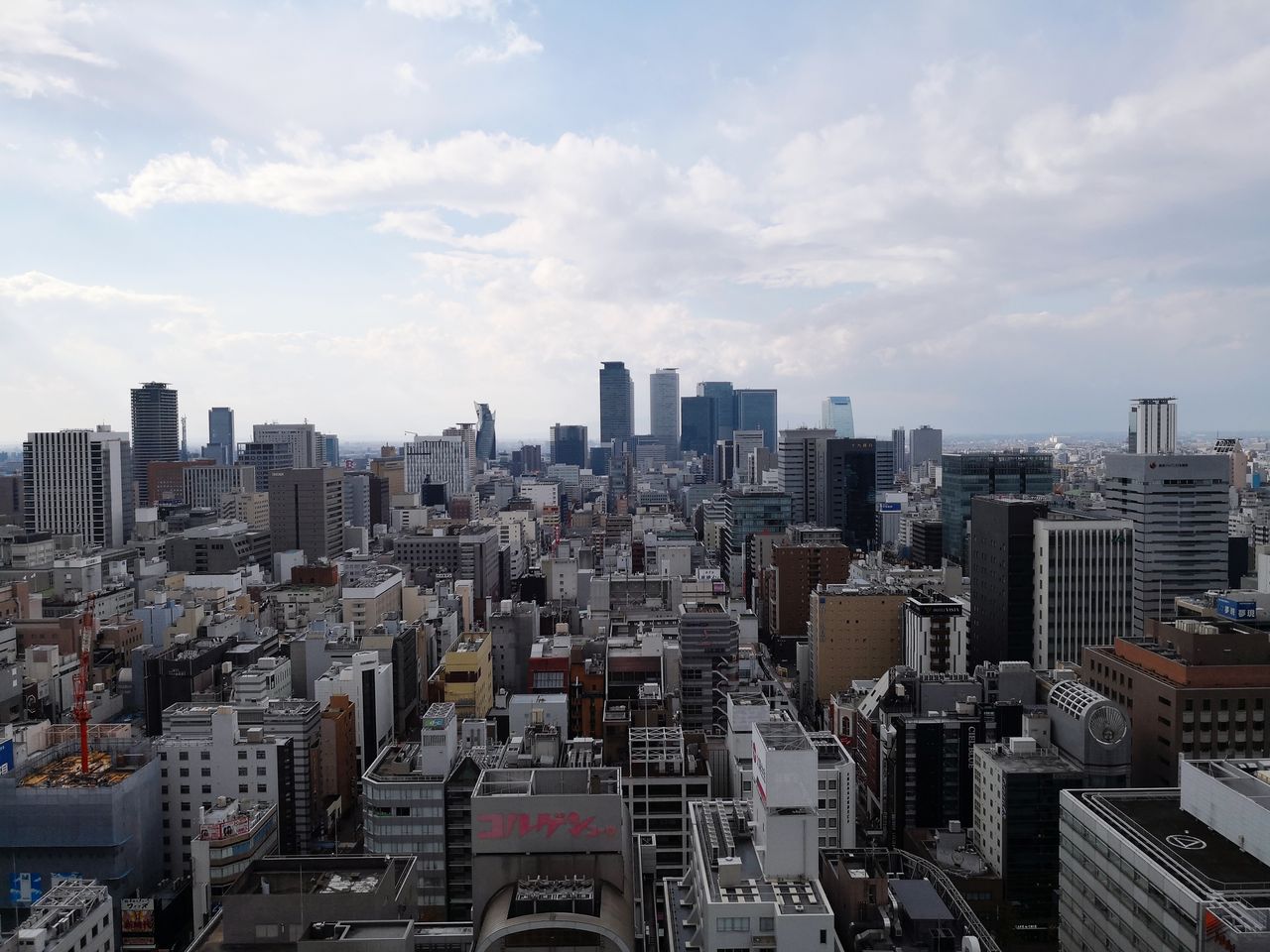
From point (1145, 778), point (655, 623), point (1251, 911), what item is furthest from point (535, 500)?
point (1251, 911)

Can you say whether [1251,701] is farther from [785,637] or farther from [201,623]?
[201,623]

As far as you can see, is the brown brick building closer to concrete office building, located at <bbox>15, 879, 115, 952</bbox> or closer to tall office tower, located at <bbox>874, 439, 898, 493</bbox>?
concrete office building, located at <bbox>15, 879, 115, 952</bbox>

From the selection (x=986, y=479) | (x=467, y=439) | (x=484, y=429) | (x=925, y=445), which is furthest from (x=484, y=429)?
(x=986, y=479)

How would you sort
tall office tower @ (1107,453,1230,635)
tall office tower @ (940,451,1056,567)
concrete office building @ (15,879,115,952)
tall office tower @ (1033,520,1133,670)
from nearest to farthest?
concrete office building @ (15,879,115,952), tall office tower @ (1033,520,1133,670), tall office tower @ (1107,453,1230,635), tall office tower @ (940,451,1056,567)

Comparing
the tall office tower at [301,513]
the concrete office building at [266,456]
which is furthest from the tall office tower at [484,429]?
the tall office tower at [301,513]

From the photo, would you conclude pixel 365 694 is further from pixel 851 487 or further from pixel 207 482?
pixel 207 482

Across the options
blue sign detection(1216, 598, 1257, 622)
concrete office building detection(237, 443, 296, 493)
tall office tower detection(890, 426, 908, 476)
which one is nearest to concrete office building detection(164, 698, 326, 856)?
blue sign detection(1216, 598, 1257, 622)
